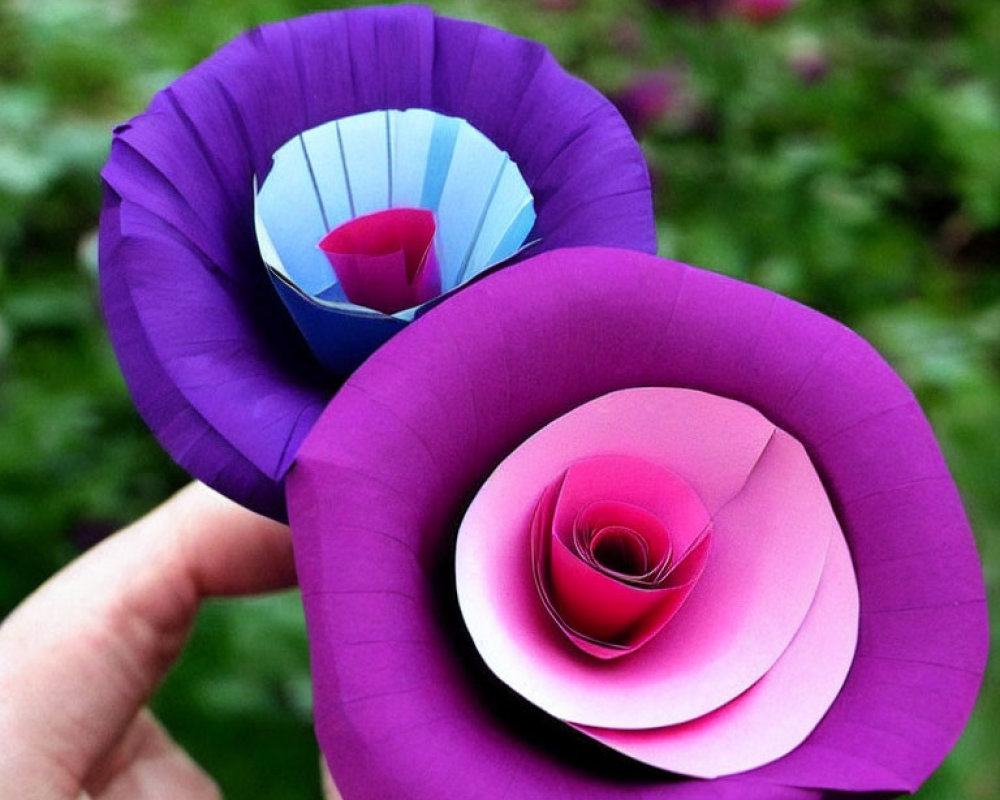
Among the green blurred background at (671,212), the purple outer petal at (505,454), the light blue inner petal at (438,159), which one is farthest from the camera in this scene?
the green blurred background at (671,212)

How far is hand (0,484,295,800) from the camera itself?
0.68 m

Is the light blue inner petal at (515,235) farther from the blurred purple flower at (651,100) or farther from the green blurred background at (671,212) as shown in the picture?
the blurred purple flower at (651,100)

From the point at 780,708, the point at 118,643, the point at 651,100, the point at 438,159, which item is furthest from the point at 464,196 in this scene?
the point at 651,100

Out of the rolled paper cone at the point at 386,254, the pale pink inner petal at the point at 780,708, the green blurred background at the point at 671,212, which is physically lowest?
the green blurred background at the point at 671,212

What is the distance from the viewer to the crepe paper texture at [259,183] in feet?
1.44

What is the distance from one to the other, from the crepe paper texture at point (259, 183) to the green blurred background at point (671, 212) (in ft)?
1.74

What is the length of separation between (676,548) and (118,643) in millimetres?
440

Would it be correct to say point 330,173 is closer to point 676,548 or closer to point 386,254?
point 386,254

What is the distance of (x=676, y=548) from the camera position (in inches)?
18.6

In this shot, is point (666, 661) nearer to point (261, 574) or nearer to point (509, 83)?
point (509, 83)

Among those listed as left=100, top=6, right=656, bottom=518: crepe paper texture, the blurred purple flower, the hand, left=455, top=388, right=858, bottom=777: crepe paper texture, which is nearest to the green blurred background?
the blurred purple flower

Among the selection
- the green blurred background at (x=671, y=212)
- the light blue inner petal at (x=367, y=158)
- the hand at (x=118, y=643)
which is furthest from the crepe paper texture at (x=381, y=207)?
the green blurred background at (x=671, y=212)

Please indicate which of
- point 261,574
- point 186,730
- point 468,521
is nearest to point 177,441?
point 468,521

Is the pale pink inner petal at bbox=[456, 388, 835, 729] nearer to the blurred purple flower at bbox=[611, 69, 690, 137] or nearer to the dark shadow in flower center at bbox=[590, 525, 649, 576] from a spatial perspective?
the dark shadow in flower center at bbox=[590, 525, 649, 576]
